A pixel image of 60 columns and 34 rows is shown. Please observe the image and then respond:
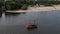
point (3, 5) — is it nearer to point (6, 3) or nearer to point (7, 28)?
point (6, 3)

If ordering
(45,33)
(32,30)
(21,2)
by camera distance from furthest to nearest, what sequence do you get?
(21,2) → (32,30) → (45,33)

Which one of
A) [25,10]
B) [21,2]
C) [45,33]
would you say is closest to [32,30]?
[45,33]

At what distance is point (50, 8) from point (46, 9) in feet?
6.79

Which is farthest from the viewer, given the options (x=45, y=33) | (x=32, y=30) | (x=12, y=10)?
(x=12, y=10)

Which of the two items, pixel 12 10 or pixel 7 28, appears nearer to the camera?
pixel 7 28

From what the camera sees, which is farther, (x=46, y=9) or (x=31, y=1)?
(x=31, y=1)

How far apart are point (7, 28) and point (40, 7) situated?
2444 centimetres

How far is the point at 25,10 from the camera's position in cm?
5109

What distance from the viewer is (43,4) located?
56.9 meters

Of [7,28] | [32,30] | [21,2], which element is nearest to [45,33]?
[32,30]

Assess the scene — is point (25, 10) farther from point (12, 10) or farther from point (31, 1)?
point (31, 1)

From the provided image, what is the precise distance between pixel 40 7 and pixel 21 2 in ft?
19.6

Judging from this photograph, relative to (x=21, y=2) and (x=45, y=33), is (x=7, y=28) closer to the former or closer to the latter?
(x=45, y=33)

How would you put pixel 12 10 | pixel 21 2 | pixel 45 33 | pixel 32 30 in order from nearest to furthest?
pixel 45 33 < pixel 32 30 < pixel 12 10 < pixel 21 2
